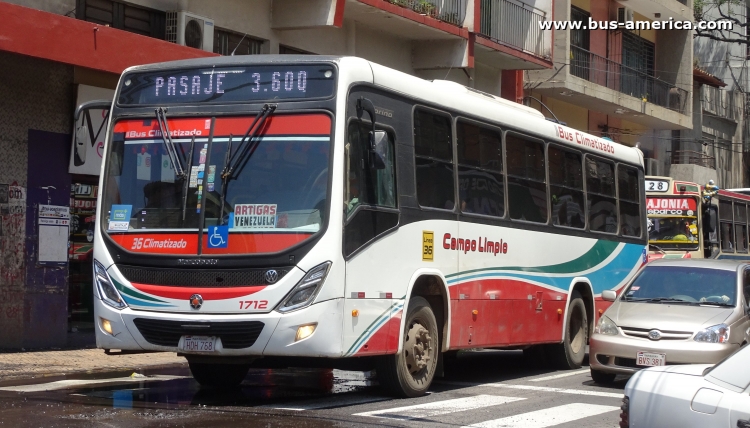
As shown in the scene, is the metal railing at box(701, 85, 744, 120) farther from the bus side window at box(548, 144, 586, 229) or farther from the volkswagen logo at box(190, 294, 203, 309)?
the volkswagen logo at box(190, 294, 203, 309)

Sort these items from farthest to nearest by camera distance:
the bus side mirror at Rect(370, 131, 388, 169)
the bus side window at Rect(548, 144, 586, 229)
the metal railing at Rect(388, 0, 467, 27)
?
the metal railing at Rect(388, 0, 467, 27) < the bus side window at Rect(548, 144, 586, 229) < the bus side mirror at Rect(370, 131, 388, 169)

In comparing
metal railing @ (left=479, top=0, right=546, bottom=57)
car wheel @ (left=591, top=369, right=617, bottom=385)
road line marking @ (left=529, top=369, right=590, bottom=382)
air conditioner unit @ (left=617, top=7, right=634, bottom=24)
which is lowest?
road line marking @ (left=529, top=369, right=590, bottom=382)

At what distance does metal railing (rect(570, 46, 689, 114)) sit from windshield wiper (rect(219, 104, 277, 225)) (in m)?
21.6

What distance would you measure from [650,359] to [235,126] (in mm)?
5218

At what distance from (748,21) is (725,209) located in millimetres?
18996

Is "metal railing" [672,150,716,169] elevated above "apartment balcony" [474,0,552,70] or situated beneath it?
situated beneath

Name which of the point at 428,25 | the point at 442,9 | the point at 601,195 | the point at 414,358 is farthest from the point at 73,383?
the point at 442,9

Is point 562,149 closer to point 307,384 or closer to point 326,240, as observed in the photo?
point 307,384

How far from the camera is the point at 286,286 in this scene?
30.2ft

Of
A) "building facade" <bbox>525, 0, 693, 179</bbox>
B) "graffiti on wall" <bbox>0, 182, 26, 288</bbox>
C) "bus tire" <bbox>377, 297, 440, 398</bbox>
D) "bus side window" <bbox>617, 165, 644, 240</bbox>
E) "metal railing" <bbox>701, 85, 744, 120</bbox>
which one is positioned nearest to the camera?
"bus tire" <bbox>377, 297, 440, 398</bbox>

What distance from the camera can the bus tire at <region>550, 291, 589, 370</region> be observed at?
14.5 meters

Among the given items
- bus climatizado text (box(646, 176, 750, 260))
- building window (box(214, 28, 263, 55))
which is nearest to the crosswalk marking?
building window (box(214, 28, 263, 55))

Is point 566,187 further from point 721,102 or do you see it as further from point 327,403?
point 721,102

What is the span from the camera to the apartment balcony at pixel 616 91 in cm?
2848
